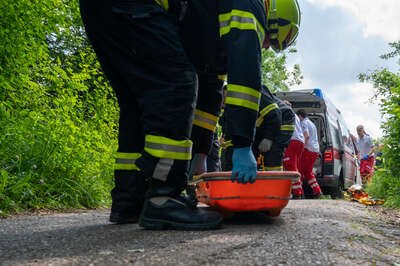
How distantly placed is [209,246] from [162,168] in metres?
0.66

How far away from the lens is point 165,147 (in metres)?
2.47

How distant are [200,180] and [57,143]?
8.19 feet

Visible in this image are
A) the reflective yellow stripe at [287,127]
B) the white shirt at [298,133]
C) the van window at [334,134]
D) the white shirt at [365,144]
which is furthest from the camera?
the white shirt at [365,144]

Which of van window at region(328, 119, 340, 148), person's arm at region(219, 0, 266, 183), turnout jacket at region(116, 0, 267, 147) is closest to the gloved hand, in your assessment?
turnout jacket at region(116, 0, 267, 147)

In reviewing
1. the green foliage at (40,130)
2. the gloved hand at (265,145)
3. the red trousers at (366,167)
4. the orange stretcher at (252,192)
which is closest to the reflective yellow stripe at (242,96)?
the orange stretcher at (252,192)

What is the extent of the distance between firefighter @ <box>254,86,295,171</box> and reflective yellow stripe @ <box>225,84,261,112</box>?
3.11 metres

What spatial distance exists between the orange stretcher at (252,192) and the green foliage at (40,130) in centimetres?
191

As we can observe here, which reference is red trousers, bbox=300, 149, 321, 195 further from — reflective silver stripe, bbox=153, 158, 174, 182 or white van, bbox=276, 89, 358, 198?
reflective silver stripe, bbox=153, 158, 174, 182

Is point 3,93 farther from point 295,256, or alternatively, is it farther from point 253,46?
→ point 295,256

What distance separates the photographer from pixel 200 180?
9.87 feet

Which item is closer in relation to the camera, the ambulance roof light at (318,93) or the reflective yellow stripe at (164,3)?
the reflective yellow stripe at (164,3)

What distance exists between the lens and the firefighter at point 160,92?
2463mm

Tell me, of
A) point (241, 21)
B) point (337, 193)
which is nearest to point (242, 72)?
point (241, 21)

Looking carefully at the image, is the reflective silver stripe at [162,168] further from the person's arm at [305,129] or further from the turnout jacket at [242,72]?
the person's arm at [305,129]
